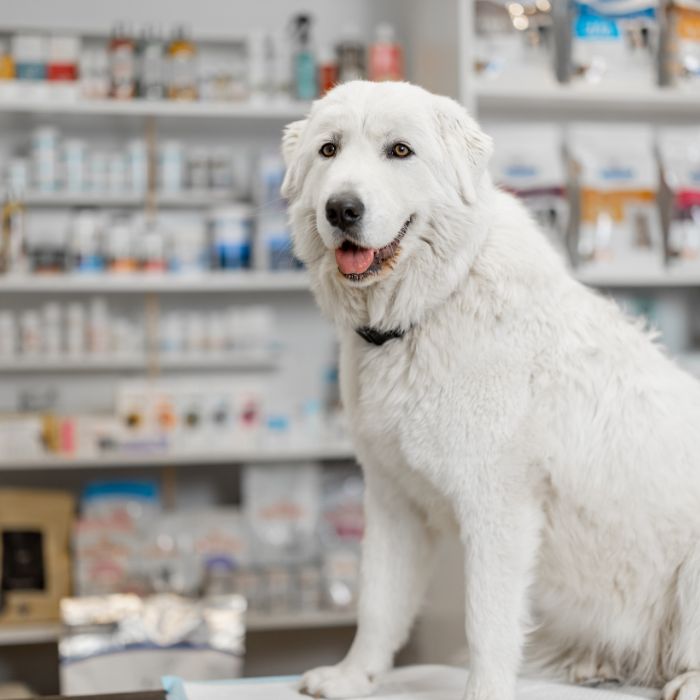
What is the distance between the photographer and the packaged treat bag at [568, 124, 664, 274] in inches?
123

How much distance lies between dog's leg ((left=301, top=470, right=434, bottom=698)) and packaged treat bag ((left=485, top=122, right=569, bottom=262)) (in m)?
1.68

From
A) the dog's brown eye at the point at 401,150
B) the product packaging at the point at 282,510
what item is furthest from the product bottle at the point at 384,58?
the dog's brown eye at the point at 401,150

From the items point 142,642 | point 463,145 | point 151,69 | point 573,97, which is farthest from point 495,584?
point 151,69

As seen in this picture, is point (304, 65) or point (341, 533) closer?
point (304, 65)

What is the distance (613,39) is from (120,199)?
1651 millimetres

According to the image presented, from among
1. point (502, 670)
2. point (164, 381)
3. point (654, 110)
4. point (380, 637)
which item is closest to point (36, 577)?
point (164, 381)

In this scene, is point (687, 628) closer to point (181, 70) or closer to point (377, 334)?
point (377, 334)

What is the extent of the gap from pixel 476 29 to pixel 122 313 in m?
1.51

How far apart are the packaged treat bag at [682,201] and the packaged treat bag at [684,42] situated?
211 millimetres

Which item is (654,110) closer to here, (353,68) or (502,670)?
(353,68)

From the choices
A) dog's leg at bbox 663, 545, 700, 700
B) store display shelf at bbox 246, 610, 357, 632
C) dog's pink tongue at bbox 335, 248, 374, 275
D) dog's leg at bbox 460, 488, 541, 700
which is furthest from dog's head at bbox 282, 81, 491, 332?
store display shelf at bbox 246, 610, 357, 632

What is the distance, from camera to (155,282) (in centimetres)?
317

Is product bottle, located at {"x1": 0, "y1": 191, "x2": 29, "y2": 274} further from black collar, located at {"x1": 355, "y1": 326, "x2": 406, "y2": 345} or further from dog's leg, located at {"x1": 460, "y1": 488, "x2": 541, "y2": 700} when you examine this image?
dog's leg, located at {"x1": 460, "y1": 488, "x2": 541, "y2": 700}

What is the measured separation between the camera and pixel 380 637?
163 centimetres
